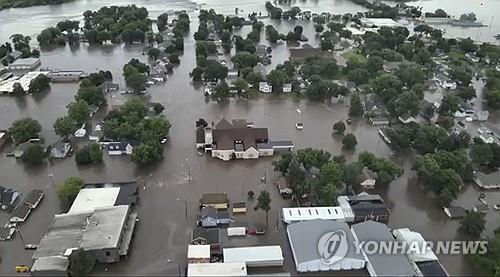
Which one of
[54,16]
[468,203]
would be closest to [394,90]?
[468,203]

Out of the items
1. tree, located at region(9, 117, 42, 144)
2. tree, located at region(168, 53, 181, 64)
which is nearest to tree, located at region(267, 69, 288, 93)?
tree, located at region(168, 53, 181, 64)

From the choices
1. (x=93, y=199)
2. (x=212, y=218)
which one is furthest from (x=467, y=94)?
(x=93, y=199)

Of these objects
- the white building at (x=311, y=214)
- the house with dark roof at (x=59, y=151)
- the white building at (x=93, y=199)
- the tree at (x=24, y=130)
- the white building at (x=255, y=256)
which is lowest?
the white building at (x=255, y=256)

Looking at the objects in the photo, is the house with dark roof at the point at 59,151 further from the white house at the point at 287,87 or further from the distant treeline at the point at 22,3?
the distant treeline at the point at 22,3

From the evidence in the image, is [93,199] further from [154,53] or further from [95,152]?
[154,53]

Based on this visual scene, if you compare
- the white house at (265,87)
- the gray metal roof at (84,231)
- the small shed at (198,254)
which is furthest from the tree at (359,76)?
the gray metal roof at (84,231)

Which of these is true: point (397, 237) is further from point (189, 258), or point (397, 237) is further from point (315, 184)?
point (189, 258)

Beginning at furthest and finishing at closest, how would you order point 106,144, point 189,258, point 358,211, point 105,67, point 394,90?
1. point 105,67
2. point 394,90
3. point 106,144
4. point 358,211
5. point 189,258
